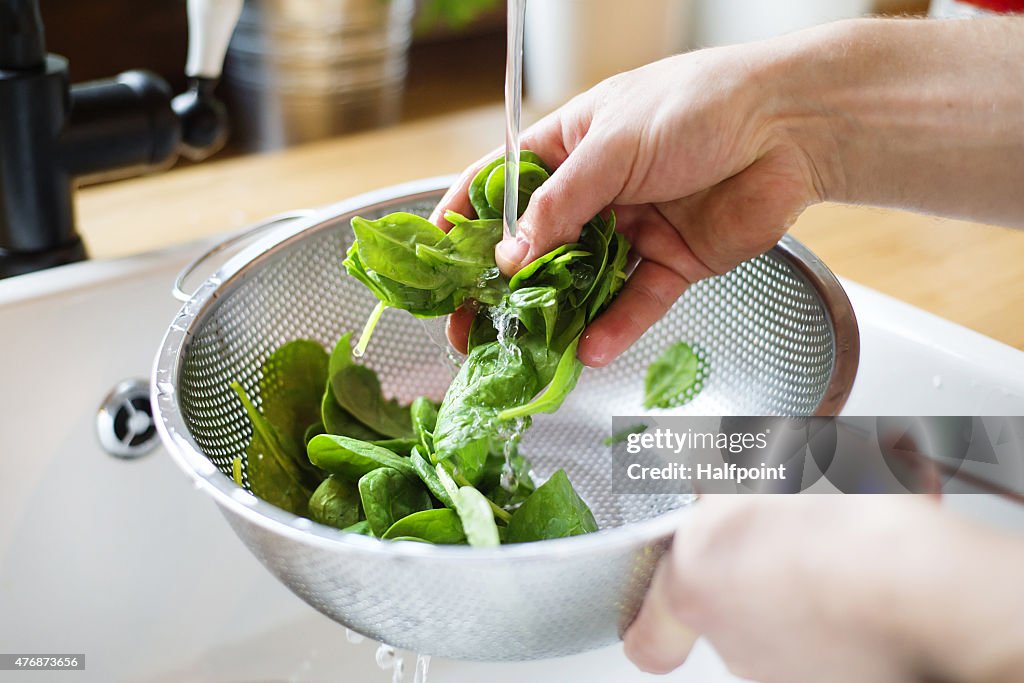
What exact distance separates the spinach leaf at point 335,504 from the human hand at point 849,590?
213 millimetres

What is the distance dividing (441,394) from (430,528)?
0.26m

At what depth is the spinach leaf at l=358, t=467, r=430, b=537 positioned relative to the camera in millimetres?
508

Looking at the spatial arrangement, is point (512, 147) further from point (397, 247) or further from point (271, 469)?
point (271, 469)

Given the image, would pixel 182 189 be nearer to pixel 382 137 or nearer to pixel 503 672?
pixel 382 137

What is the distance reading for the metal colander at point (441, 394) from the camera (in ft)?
1.35

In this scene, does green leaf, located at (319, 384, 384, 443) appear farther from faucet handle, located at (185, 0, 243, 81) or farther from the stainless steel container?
Answer: the stainless steel container

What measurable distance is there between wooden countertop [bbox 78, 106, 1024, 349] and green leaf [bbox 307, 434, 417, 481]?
12.1 inches

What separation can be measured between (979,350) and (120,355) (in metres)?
0.56

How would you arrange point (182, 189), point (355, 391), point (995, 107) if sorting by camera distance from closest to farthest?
point (995, 107) → point (355, 391) → point (182, 189)

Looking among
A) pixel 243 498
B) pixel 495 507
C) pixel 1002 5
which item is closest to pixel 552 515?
pixel 495 507

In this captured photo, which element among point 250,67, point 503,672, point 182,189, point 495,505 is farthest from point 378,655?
point 250,67

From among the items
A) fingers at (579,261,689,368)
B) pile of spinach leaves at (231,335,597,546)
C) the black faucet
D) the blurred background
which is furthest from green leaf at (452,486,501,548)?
the blurred background

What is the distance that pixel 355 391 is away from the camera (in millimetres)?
A: 634

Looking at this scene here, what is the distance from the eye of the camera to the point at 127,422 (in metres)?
0.68
